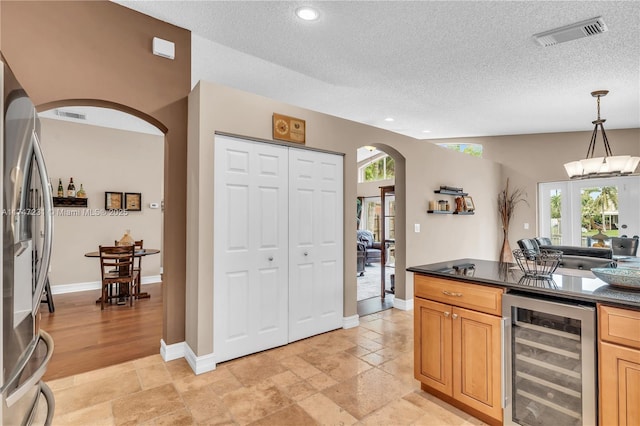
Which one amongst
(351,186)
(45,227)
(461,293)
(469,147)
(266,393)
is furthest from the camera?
(469,147)

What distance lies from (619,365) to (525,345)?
449mm

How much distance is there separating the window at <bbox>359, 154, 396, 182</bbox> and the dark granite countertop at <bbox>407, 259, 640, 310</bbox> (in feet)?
25.9

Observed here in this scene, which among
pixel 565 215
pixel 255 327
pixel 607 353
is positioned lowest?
pixel 255 327

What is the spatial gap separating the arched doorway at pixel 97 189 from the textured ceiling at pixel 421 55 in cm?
281

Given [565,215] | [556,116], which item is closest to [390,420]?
[556,116]

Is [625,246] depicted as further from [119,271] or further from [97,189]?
[97,189]

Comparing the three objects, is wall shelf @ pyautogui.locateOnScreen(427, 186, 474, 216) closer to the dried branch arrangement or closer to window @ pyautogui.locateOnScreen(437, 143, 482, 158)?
the dried branch arrangement

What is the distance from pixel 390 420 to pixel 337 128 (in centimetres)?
292

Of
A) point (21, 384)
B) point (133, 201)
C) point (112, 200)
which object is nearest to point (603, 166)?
point (21, 384)

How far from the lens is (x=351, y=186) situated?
392 centimetres

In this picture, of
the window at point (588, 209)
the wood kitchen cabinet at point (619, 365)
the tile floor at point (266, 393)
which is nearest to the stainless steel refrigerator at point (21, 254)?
the tile floor at point (266, 393)

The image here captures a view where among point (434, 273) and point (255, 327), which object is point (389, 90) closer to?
point (434, 273)

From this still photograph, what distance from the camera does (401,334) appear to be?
3.65 metres

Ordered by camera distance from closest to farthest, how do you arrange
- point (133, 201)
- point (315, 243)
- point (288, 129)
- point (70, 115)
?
point (288, 129) → point (315, 243) → point (70, 115) → point (133, 201)
